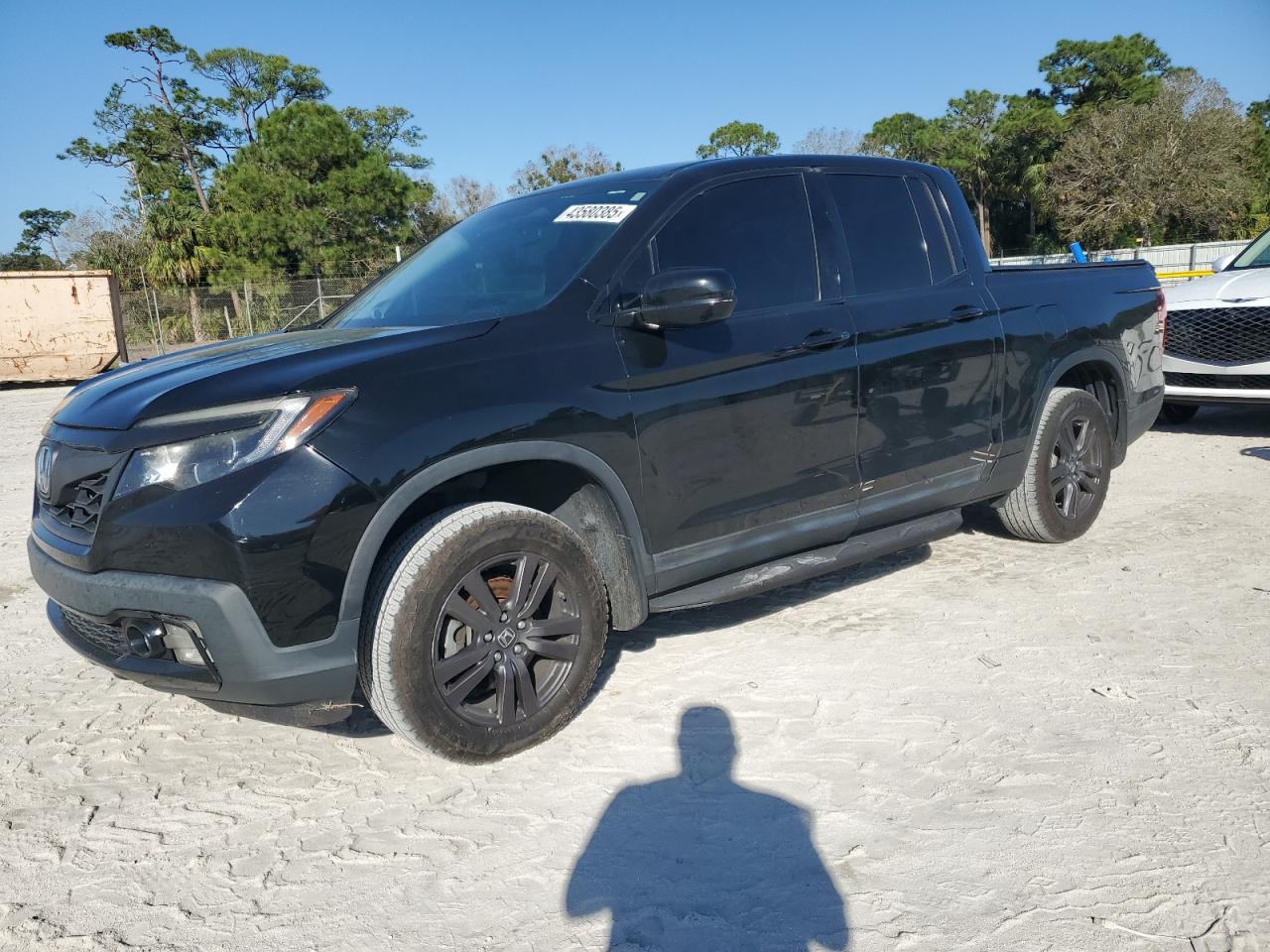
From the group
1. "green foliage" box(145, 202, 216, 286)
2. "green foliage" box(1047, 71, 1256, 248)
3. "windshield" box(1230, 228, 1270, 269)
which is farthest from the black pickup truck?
"green foliage" box(1047, 71, 1256, 248)

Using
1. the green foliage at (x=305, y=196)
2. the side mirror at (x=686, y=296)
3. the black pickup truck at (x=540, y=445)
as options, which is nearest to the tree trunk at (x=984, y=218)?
the green foliage at (x=305, y=196)

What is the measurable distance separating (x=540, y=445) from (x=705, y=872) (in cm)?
133

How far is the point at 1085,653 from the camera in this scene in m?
3.70

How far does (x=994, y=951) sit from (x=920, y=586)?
263cm

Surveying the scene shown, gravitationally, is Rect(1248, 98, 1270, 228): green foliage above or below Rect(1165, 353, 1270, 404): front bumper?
above

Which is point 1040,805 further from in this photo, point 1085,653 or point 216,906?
point 216,906

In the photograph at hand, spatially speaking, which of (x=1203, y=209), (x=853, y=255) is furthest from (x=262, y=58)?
(x=853, y=255)

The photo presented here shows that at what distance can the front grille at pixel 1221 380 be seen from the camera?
23.8 feet

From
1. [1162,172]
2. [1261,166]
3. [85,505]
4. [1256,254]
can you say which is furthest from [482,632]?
[1261,166]

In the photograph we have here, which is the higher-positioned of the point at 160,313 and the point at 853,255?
the point at 160,313

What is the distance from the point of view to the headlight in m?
2.56

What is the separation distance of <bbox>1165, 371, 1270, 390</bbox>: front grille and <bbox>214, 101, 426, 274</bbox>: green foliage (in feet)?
119

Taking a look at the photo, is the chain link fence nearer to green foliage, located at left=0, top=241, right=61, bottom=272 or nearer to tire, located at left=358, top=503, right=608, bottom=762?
tire, located at left=358, top=503, right=608, bottom=762

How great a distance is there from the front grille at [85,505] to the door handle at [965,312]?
3.36m
